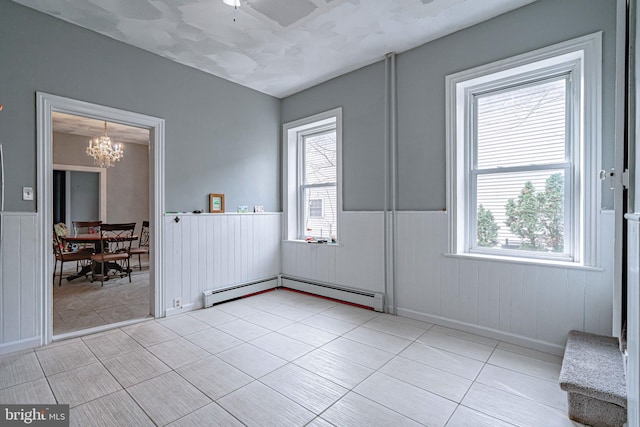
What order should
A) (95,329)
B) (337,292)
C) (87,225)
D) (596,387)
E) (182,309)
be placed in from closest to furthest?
(596,387) → (95,329) → (182,309) → (337,292) → (87,225)

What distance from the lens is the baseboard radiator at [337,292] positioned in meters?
3.47

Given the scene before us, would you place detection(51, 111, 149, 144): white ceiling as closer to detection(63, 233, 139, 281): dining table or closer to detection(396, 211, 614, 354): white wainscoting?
detection(63, 233, 139, 281): dining table

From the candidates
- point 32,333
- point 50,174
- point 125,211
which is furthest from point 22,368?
point 125,211

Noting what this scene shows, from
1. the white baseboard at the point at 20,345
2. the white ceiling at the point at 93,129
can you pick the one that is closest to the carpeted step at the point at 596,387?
the white baseboard at the point at 20,345

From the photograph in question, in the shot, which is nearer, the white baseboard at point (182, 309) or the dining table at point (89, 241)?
the white baseboard at point (182, 309)

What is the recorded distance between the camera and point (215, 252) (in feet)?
12.4

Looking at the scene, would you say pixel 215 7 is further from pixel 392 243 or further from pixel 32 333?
pixel 32 333

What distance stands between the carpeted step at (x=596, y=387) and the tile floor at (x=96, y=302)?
383cm

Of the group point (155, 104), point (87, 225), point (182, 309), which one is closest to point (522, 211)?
point (182, 309)

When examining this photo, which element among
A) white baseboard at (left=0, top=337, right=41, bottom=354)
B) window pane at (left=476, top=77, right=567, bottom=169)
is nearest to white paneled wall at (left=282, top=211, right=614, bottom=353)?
window pane at (left=476, top=77, right=567, bottom=169)

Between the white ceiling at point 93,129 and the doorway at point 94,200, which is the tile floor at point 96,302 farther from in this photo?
the white ceiling at point 93,129

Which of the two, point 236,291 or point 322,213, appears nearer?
point 236,291

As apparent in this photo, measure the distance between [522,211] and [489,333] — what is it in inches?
45.8

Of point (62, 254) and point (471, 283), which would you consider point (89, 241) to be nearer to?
point (62, 254)
